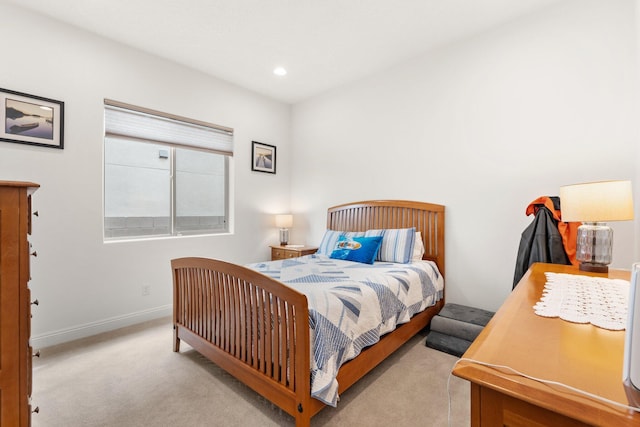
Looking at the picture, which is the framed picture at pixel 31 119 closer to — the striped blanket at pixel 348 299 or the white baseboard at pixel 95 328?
the white baseboard at pixel 95 328

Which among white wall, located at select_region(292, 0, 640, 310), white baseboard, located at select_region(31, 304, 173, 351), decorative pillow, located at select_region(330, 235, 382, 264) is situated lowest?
white baseboard, located at select_region(31, 304, 173, 351)

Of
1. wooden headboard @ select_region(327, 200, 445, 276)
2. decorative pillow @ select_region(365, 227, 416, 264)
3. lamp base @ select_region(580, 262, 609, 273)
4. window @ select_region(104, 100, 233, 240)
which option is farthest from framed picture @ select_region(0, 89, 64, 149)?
lamp base @ select_region(580, 262, 609, 273)

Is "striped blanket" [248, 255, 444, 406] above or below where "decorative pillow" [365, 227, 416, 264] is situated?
below

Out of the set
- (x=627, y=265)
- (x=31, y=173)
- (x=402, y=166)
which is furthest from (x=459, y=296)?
(x=31, y=173)

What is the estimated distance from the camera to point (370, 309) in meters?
1.95

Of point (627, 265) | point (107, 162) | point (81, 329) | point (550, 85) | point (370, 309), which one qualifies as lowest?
point (81, 329)

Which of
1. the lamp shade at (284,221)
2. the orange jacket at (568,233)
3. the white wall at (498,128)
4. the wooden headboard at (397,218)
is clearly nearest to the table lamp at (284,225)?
the lamp shade at (284,221)

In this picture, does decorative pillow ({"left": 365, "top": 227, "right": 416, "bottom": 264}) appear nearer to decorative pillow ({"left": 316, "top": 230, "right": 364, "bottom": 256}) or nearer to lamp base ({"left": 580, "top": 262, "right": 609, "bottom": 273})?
decorative pillow ({"left": 316, "top": 230, "right": 364, "bottom": 256})

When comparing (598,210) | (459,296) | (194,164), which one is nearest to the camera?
(598,210)

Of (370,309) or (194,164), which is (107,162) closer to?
(194,164)

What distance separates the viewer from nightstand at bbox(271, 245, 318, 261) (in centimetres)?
384

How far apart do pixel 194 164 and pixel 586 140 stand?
12.7 ft

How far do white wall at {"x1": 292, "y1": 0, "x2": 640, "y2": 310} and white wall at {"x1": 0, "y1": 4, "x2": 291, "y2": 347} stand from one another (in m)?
2.19

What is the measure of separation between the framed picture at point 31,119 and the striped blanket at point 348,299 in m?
2.08
